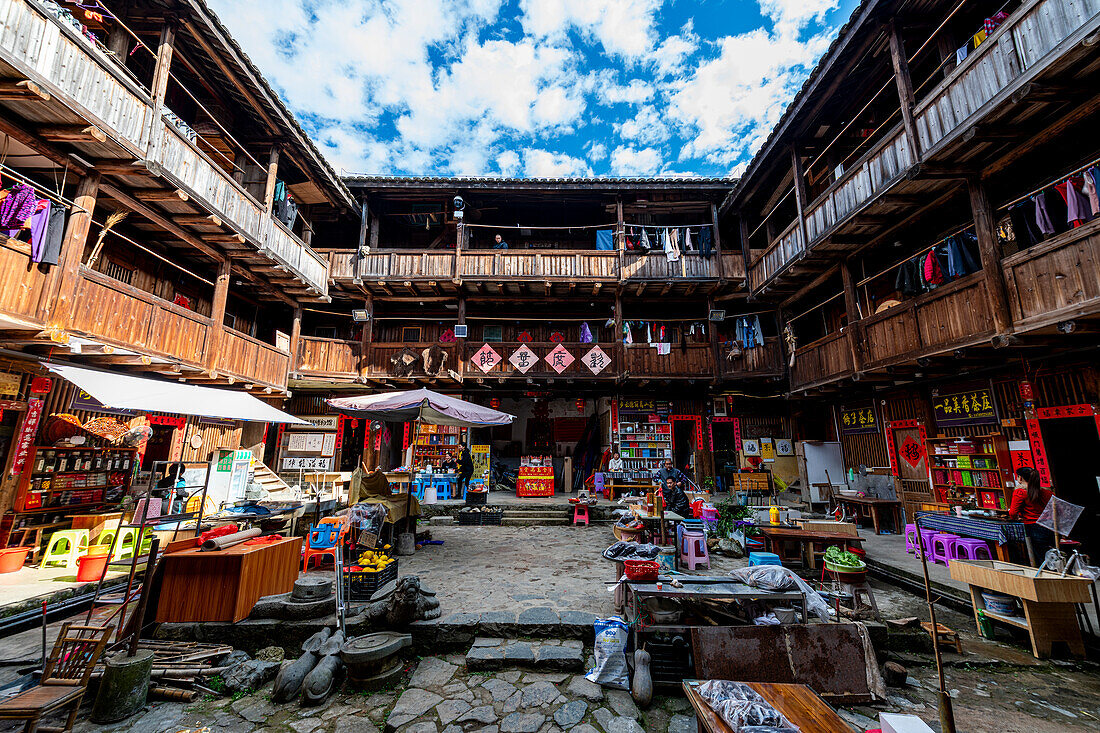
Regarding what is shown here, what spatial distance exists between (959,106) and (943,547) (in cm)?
806

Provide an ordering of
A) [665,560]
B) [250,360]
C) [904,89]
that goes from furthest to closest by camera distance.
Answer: [250,360]
[904,89]
[665,560]

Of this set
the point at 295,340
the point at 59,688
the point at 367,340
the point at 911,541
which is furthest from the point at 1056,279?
the point at 295,340

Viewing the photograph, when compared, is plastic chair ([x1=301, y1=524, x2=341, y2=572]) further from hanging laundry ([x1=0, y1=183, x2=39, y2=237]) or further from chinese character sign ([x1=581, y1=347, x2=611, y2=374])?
chinese character sign ([x1=581, y1=347, x2=611, y2=374])

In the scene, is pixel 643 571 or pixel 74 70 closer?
pixel 643 571

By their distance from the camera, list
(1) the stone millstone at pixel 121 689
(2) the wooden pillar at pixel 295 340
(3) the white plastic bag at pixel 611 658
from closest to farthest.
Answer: (1) the stone millstone at pixel 121 689 < (3) the white plastic bag at pixel 611 658 < (2) the wooden pillar at pixel 295 340

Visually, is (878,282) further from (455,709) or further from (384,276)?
(384,276)

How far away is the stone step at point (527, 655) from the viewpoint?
4.49 m

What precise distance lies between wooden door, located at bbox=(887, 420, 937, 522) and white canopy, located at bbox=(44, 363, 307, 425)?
589 inches

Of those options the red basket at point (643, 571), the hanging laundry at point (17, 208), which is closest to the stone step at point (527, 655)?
the red basket at point (643, 571)

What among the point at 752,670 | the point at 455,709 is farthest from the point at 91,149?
the point at 752,670

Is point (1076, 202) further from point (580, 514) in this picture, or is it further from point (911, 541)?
point (580, 514)

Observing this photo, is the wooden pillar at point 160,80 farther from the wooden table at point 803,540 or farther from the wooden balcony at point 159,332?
the wooden table at point 803,540

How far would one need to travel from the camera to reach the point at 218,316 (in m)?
11.3

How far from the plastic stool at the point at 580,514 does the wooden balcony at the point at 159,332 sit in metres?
9.94
